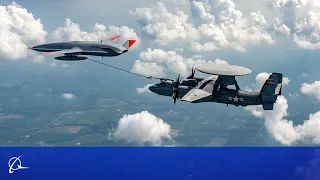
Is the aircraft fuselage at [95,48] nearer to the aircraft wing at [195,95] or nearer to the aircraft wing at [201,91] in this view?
the aircraft wing at [201,91]

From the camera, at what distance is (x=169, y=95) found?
140 ft

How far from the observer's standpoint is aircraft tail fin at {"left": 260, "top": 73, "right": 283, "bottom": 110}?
3704 centimetres

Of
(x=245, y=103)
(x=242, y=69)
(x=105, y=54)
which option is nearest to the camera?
(x=242, y=69)

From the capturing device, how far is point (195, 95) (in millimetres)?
35562

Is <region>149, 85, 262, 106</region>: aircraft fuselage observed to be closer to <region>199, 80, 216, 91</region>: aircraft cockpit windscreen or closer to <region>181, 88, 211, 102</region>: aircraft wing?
<region>199, 80, 216, 91</region>: aircraft cockpit windscreen

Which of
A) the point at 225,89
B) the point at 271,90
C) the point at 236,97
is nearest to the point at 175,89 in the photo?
the point at 225,89

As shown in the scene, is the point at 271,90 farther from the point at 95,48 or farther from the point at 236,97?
the point at 95,48

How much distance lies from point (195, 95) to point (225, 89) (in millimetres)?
4937

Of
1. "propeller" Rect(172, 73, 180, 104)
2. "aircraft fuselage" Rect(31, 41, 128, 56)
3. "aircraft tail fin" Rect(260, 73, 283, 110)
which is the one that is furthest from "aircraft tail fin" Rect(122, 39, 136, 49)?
"aircraft tail fin" Rect(260, 73, 283, 110)

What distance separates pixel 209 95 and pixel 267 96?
6996 millimetres

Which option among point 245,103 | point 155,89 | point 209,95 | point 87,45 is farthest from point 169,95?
point 87,45

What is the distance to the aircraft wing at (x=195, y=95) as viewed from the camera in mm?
34531

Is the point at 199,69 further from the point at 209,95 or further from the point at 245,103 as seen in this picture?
the point at 245,103

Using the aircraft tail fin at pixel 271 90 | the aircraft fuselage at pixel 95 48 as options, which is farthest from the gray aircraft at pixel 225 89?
the aircraft fuselage at pixel 95 48
